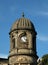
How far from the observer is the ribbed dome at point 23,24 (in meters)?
40.3

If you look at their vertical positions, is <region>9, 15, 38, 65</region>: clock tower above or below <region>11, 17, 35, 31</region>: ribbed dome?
below

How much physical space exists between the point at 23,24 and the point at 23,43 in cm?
231

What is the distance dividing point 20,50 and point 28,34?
2.15 m

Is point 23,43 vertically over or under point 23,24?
under

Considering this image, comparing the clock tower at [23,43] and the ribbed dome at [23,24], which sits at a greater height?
the ribbed dome at [23,24]

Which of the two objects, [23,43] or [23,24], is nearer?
[23,43]

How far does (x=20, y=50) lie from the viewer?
39188 millimetres

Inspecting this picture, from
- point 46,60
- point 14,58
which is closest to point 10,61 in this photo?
point 14,58

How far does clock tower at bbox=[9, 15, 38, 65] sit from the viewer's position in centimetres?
3906

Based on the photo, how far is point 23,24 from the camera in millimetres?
40406

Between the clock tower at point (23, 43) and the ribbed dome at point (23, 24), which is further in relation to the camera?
the ribbed dome at point (23, 24)

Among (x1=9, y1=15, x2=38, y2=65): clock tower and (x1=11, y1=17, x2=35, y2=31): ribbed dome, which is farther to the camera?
(x1=11, y1=17, x2=35, y2=31): ribbed dome

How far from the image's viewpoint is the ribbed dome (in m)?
40.3

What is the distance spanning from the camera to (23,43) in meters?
39.4
